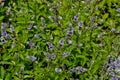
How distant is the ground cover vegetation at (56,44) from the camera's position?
13.1ft

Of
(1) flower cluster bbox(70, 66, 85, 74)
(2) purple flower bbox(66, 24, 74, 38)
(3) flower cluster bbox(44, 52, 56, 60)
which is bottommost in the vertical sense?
(1) flower cluster bbox(70, 66, 85, 74)

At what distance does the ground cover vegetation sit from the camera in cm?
398

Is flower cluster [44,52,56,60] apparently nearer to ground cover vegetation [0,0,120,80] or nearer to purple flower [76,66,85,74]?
ground cover vegetation [0,0,120,80]

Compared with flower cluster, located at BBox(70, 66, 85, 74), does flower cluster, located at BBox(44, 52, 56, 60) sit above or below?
above

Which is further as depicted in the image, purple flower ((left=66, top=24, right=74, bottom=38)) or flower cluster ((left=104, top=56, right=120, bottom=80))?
purple flower ((left=66, top=24, right=74, bottom=38))

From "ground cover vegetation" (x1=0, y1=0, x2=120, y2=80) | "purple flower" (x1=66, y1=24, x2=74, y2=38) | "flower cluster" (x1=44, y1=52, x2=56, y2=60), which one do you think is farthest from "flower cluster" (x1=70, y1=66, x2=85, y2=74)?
"purple flower" (x1=66, y1=24, x2=74, y2=38)

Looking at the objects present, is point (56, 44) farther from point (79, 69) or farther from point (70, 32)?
point (79, 69)

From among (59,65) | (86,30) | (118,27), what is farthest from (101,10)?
(59,65)

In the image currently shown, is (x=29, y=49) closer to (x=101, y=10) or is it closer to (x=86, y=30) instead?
(x=86, y=30)

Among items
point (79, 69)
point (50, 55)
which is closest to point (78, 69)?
point (79, 69)

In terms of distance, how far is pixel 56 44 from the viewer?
4.23 meters

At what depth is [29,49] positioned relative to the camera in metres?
4.19

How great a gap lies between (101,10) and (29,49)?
196 centimetres

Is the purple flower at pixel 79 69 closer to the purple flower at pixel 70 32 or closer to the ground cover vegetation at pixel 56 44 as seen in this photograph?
the ground cover vegetation at pixel 56 44
